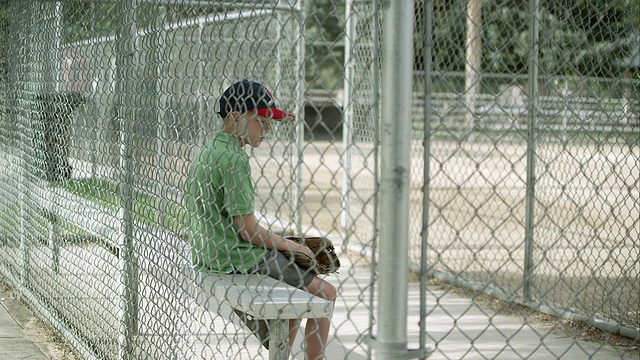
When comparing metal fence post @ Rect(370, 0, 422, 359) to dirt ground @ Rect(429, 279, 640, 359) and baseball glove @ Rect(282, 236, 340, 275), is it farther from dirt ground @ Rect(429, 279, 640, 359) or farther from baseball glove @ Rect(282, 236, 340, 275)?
dirt ground @ Rect(429, 279, 640, 359)

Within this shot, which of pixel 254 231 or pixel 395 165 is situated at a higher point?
pixel 395 165

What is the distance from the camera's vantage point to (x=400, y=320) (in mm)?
2355

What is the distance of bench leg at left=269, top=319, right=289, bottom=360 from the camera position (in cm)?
358

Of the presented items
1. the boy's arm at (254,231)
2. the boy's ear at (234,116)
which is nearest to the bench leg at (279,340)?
the boy's arm at (254,231)

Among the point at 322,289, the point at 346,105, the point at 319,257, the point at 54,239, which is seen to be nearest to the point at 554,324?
the point at 319,257

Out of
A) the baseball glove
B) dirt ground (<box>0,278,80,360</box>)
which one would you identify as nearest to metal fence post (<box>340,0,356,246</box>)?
the baseball glove

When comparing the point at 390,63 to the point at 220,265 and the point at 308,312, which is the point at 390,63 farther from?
the point at 220,265

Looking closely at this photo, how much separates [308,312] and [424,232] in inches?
43.3

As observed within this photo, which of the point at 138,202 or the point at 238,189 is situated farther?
the point at 138,202

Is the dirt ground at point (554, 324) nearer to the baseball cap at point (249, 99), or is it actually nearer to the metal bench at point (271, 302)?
the metal bench at point (271, 302)

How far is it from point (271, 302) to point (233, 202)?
497 millimetres

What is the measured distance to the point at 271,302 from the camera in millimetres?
3418

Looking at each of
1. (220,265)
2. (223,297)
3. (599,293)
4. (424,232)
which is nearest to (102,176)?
(220,265)

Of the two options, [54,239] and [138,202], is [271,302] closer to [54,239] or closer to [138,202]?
[138,202]
